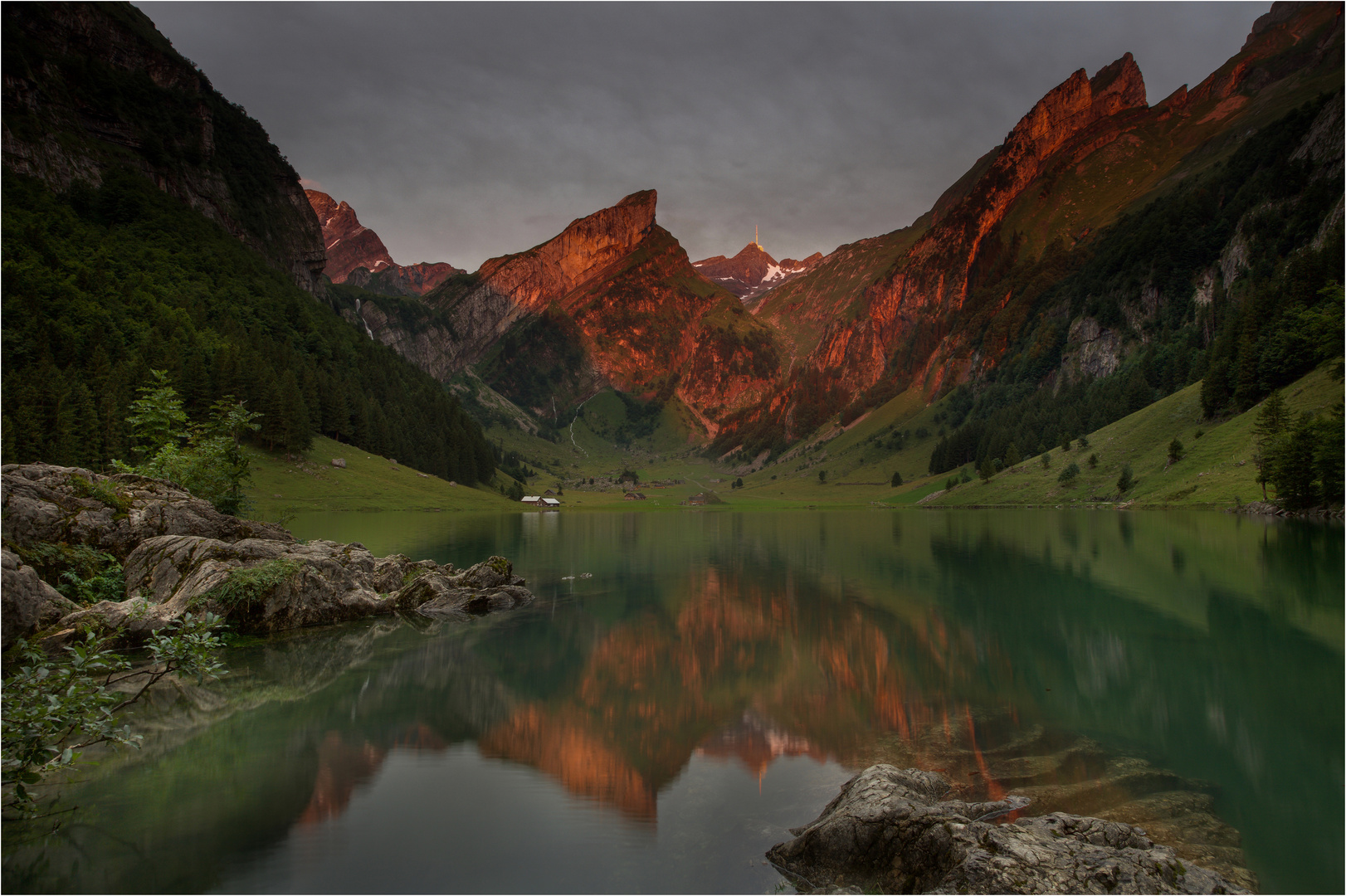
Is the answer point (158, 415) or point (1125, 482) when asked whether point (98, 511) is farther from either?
point (1125, 482)

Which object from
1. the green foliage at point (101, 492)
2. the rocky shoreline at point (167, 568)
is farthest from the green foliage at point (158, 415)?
the green foliage at point (101, 492)

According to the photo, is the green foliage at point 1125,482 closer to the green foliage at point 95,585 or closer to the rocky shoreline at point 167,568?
the rocky shoreline at point 167,568

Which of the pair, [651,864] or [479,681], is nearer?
[651,864]

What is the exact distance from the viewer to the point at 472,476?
156000 mm

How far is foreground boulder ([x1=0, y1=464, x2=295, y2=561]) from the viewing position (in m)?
23.4

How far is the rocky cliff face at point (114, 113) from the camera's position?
476 ft

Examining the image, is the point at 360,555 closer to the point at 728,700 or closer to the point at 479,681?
the point at 479,681

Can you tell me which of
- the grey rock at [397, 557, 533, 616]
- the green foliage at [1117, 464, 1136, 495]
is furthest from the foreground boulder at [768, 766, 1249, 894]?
the green foliage at [1117, 464, 1136, 495]

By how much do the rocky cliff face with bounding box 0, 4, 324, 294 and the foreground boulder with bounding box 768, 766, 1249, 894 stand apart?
19809 centimetres

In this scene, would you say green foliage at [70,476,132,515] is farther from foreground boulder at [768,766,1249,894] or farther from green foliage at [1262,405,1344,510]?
green foliage at [1262,405,1344,510]

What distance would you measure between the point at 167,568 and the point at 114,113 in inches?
8247

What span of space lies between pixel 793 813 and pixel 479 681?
39.5 feet

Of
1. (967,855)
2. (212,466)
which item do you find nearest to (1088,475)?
(967,855)

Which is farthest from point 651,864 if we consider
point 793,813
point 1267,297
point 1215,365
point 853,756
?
point 1267,297
